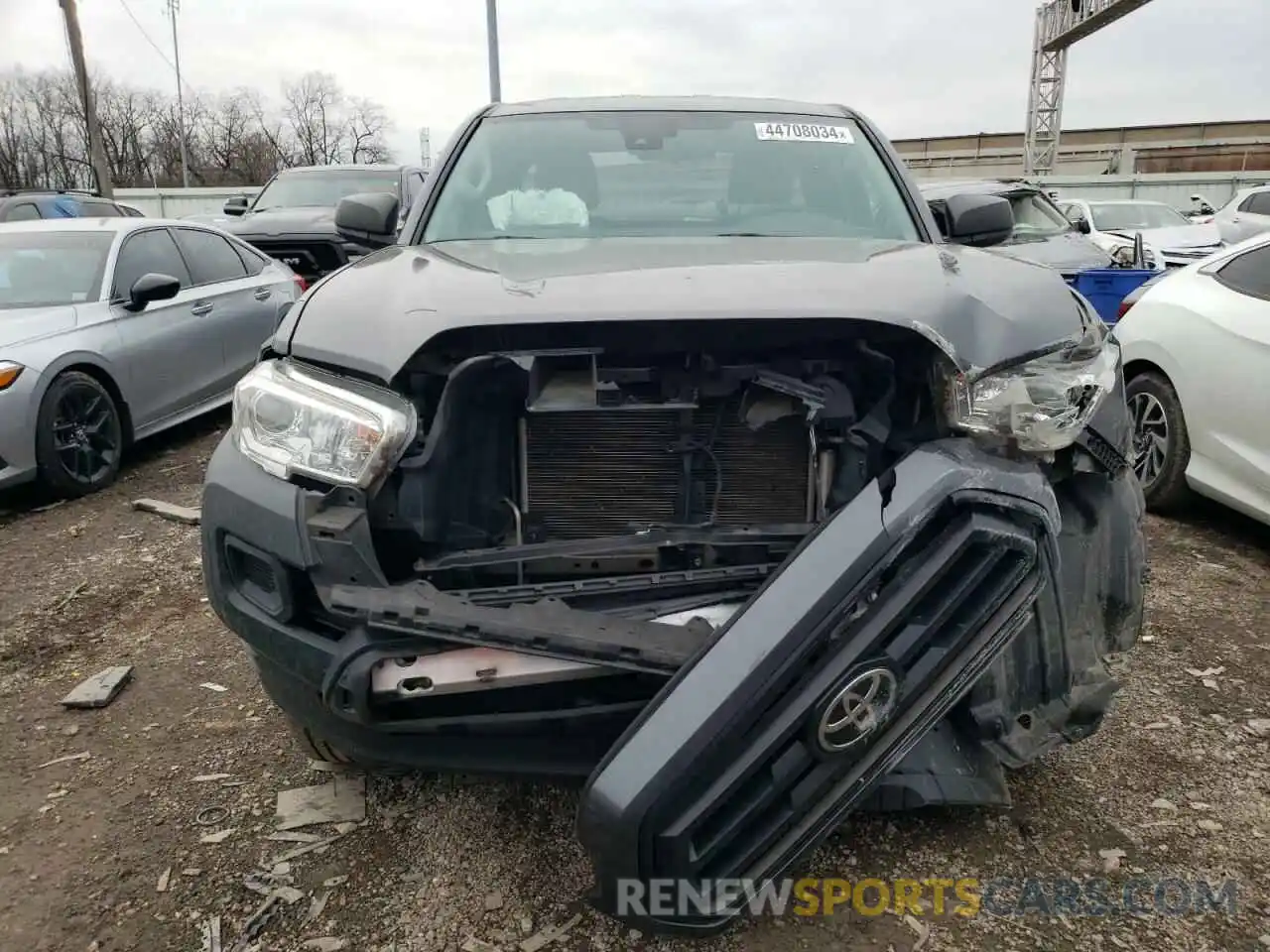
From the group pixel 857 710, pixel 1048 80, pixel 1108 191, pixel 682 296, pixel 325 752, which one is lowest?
pixel 325 752

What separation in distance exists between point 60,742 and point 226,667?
0.56m

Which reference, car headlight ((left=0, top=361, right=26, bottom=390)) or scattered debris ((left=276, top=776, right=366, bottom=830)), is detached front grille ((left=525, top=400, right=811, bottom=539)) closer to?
scattered debris ((left=276, top=776, right=366, bottom=830))

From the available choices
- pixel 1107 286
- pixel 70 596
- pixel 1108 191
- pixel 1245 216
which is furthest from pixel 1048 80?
pixel 70 596

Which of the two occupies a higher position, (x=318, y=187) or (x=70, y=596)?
(x=318, y=187)

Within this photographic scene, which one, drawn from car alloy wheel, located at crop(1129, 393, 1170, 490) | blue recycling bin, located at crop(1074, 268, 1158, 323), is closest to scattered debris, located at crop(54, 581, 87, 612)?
car alloy wheel, located at crop(1129, 393, 1170, 490)

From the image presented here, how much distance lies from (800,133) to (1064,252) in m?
7.66

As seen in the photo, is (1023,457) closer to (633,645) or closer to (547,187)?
(633,645)

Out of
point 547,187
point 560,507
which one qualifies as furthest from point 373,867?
point 547,187

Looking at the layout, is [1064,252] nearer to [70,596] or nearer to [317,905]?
[70,596]

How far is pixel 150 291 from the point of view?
5.56 m

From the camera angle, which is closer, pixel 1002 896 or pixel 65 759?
pixel 1002 896

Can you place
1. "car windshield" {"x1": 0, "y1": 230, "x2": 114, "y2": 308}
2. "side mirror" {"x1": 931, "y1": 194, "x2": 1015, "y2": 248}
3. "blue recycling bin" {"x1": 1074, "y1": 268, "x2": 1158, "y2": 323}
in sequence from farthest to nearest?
"blue recycling bin" {"x1": 1074, "y1": 268, "x2": 1158, "y2": 323} < "car windshield" {"x1": 0, "y1": 230, "x2": 114, "y2": 308} < "side mirror" {"x1": 931, "y1": 194, "x2": 1015, "y2": 248}

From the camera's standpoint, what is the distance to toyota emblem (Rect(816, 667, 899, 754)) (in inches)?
63.4

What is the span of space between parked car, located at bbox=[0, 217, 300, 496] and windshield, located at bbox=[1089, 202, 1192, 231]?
13.0 metres
